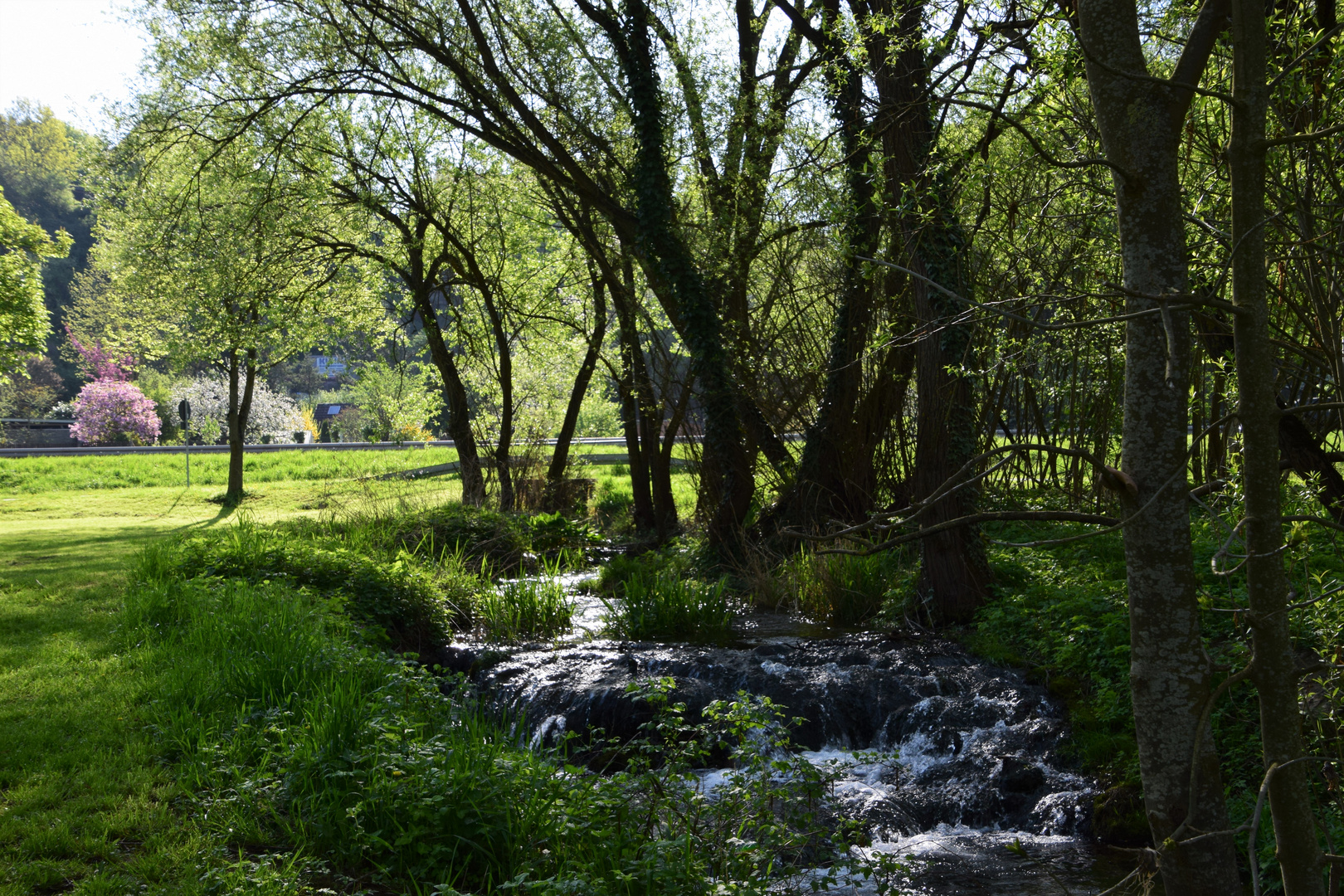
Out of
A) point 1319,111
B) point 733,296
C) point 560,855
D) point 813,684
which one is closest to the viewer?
point 560,855

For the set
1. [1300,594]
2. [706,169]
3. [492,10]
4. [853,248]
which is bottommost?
[1300,594]

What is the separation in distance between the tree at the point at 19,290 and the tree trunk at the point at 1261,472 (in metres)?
15.9

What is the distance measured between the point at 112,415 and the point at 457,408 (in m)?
26.0

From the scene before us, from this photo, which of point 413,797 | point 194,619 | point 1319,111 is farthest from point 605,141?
point 413,797

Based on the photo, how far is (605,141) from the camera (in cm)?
1194

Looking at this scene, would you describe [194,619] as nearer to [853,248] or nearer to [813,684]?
[813,684]

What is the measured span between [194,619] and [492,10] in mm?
8854

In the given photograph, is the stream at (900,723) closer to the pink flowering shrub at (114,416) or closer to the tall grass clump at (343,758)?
the tall grass clump at (343,758)

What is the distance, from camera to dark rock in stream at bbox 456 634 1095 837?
16.3 ft

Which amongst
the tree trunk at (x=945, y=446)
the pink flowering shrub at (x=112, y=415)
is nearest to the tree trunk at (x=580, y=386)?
the tree trunk at (x=945, y=446)

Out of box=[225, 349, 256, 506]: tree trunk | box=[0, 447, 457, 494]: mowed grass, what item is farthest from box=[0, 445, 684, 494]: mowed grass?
box=[225, 349, 256, 506]: tree trunk

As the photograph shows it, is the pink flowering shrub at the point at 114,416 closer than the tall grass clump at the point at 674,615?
No

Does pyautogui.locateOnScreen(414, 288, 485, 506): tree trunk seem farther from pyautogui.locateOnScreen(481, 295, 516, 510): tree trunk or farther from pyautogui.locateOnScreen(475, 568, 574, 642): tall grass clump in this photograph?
pyautogui.locateOnScreen(475, 568, 574, 642): tall grass clump

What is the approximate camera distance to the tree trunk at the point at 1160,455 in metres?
2.21
